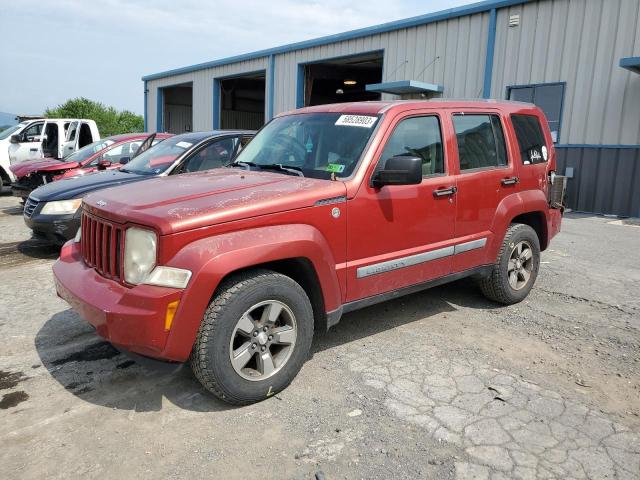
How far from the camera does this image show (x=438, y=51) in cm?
1427

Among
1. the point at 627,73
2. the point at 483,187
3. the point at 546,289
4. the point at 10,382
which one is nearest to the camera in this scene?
the point at 10,382

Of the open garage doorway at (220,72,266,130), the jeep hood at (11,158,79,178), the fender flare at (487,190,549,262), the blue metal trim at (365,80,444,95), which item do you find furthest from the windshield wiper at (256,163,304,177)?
the open garage doorway at (220,72,266,130)

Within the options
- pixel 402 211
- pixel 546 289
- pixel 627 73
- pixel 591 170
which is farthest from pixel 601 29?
pixel 402 211

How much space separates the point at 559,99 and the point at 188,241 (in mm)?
11752

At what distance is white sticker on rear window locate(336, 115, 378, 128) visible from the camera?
386 cm

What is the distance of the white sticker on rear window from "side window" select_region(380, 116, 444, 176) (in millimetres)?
193

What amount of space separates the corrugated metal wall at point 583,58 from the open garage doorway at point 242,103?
52.8ft

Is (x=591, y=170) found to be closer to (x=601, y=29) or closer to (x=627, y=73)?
(x=627, y=73)

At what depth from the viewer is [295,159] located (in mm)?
4051

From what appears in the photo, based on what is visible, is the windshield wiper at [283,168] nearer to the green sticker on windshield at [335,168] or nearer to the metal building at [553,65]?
the green sticker on windshield at [335,168]

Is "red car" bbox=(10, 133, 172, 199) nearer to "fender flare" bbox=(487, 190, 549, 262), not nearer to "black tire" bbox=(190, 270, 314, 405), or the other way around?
"fender flare" bbox=(487, 190, 549, 262)

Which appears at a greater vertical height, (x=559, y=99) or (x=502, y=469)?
(x=559, y=99)

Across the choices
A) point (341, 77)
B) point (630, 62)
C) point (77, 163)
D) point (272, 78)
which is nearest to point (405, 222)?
point (77, 163)

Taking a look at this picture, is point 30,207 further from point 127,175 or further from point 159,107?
point 159,107
